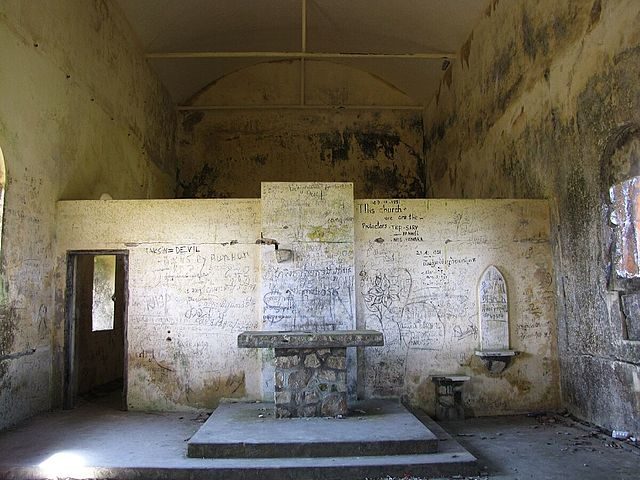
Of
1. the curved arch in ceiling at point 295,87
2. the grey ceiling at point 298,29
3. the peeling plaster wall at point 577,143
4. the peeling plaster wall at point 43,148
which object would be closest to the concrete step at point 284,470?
the peeling plaster wall at point 43,148

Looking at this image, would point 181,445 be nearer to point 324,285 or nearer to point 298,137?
point 324,285

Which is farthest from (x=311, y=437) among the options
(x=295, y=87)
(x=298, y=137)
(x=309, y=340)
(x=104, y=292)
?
(x=295, y=87)

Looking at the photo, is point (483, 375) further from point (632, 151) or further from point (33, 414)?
point (33, 414)

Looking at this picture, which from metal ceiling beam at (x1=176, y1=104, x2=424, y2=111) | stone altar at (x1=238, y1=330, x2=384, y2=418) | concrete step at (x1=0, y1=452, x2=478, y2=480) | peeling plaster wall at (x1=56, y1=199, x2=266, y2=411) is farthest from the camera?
metal ceiling beam at (x1=176, y1=104, x2=424, y2=111)

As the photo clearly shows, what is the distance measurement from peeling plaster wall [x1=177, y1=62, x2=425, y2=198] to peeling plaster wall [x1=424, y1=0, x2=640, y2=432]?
531 cm

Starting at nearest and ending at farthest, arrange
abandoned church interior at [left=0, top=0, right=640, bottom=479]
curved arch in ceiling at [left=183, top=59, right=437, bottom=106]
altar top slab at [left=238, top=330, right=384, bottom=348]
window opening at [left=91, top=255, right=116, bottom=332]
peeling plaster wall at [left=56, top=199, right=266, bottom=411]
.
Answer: abandoned church interior at [left=0, top=0, right=640, bottom=479] → altar top slab at [left=238, top=330, right=384, bottom=348] → peeling plaster wall at [left=56, top=199, right=266, bottom=411] → window opening at [left=91, top=255, right=116, bottom=332] → curved arch in ceiling at [left=183, top=59, right=437, bottom=106]

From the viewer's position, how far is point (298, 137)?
15000 mm

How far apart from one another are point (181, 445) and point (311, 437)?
131cm

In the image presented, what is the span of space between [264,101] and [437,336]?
30.7ft

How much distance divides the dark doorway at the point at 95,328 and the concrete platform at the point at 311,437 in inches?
91.4

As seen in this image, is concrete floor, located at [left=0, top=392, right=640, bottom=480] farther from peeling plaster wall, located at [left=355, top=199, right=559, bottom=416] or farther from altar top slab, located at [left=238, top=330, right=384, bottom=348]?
altar top slab, located at [left=238, top=330, right=384, bottom=348]

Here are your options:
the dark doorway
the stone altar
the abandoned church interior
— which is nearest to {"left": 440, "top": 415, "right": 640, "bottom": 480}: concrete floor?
the abandoned church interior

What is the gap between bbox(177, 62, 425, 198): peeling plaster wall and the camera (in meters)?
14.8

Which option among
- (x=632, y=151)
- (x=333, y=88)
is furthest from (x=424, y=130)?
(x=632, y=151)
